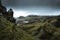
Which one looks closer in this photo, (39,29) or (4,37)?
(4,37)

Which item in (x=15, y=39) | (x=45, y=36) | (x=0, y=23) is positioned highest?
(x=0, y=23)

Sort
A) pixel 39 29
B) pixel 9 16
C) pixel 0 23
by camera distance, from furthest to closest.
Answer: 1. pixel 39 29
2. pixel 9 16
3. pixel 0 23

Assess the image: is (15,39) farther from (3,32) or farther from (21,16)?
(21,16)

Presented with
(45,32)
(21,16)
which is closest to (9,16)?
(45,32)

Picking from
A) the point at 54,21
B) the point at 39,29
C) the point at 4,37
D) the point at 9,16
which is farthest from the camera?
the point at 54,21

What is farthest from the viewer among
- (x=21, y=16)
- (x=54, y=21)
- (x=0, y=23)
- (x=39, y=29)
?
(x=21, y=16)

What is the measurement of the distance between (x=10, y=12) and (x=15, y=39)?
237 centimetres

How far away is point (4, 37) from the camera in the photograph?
3.66 meters

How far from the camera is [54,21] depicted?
52.9ft

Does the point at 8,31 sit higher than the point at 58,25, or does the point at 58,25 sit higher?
the point at 8,31

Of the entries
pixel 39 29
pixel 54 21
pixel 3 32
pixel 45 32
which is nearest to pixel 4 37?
pixel 3 32

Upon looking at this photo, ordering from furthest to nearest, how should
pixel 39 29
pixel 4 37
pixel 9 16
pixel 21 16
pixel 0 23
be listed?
pixel 21 16 < pixel 39 29 < pixel 9 16 < pixel 0 23 < pixel 4 37

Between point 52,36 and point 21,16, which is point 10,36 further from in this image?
point 21,16

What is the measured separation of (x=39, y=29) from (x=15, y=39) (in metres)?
9.35
